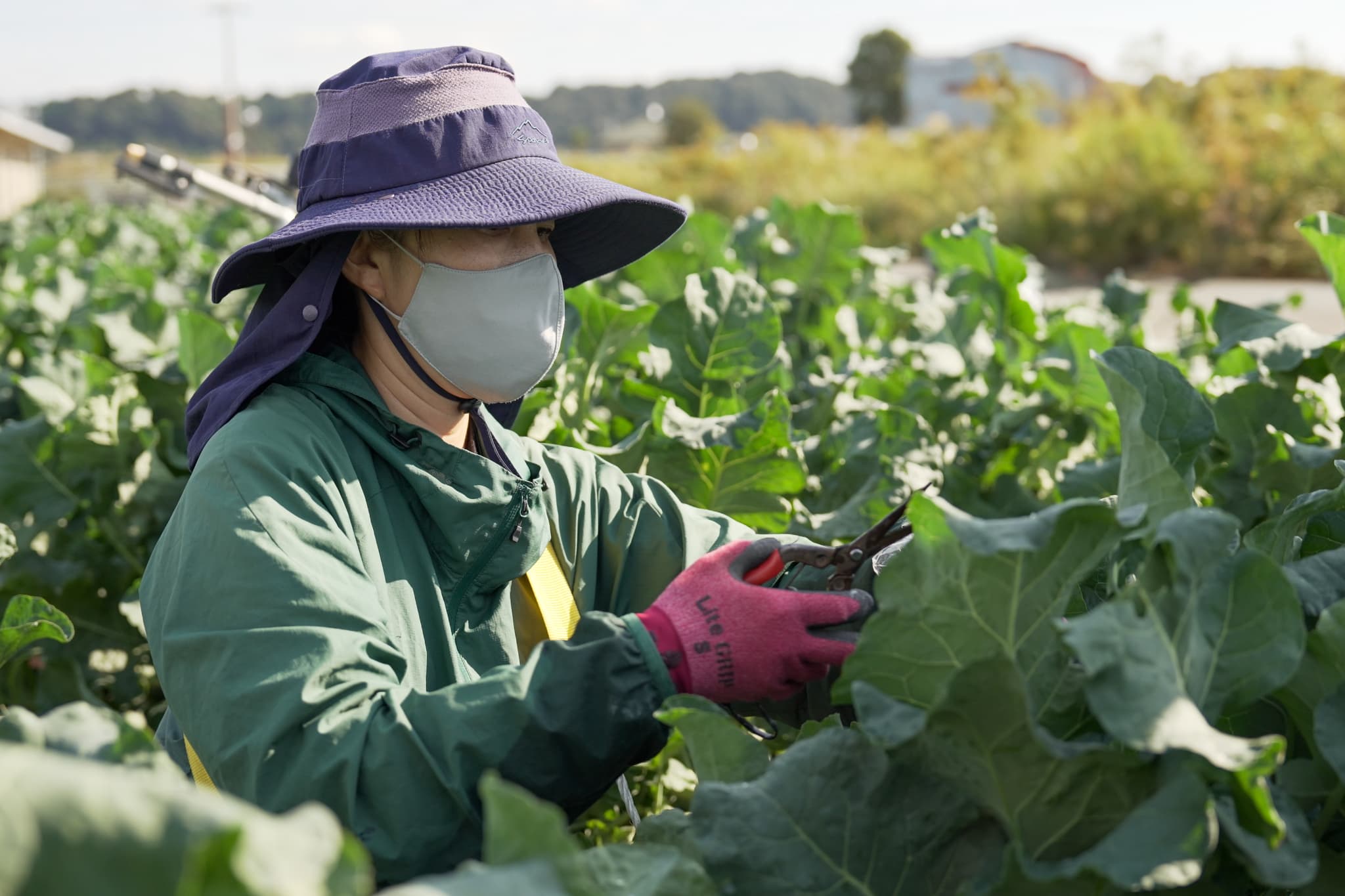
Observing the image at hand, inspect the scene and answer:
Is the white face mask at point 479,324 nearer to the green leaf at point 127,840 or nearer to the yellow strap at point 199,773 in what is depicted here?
the yellow strap at point 199,773

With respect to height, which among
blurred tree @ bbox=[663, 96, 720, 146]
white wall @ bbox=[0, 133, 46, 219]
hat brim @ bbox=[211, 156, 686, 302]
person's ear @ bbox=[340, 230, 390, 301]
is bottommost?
white wall @ bbox=[0, 133, 46, 219]

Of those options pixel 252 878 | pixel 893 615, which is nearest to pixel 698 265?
pixel 893 615

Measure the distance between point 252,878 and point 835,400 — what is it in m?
2.87

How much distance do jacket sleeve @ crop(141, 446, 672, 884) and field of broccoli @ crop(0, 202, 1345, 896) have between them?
0.20m

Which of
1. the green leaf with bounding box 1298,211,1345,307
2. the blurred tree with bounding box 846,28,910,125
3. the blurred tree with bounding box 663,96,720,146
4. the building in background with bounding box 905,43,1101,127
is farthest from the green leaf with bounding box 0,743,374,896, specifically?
the blurred tree with bounding box 846,28,910,125

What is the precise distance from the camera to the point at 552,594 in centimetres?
220

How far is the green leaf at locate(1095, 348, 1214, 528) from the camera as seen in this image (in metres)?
1.45

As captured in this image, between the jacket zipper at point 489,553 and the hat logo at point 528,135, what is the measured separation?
58cm

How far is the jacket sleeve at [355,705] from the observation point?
1600 mm

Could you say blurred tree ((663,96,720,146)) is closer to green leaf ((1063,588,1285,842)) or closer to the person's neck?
the person's neck

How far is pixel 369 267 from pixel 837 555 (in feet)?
3.07

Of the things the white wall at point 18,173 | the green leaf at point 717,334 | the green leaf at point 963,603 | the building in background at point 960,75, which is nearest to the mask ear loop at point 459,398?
the green leaf at point 717,334

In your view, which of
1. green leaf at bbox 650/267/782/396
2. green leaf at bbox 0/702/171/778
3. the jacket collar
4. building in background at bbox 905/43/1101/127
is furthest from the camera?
building in background at bbox 905/43/1101/127

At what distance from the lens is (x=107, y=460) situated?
371cm
